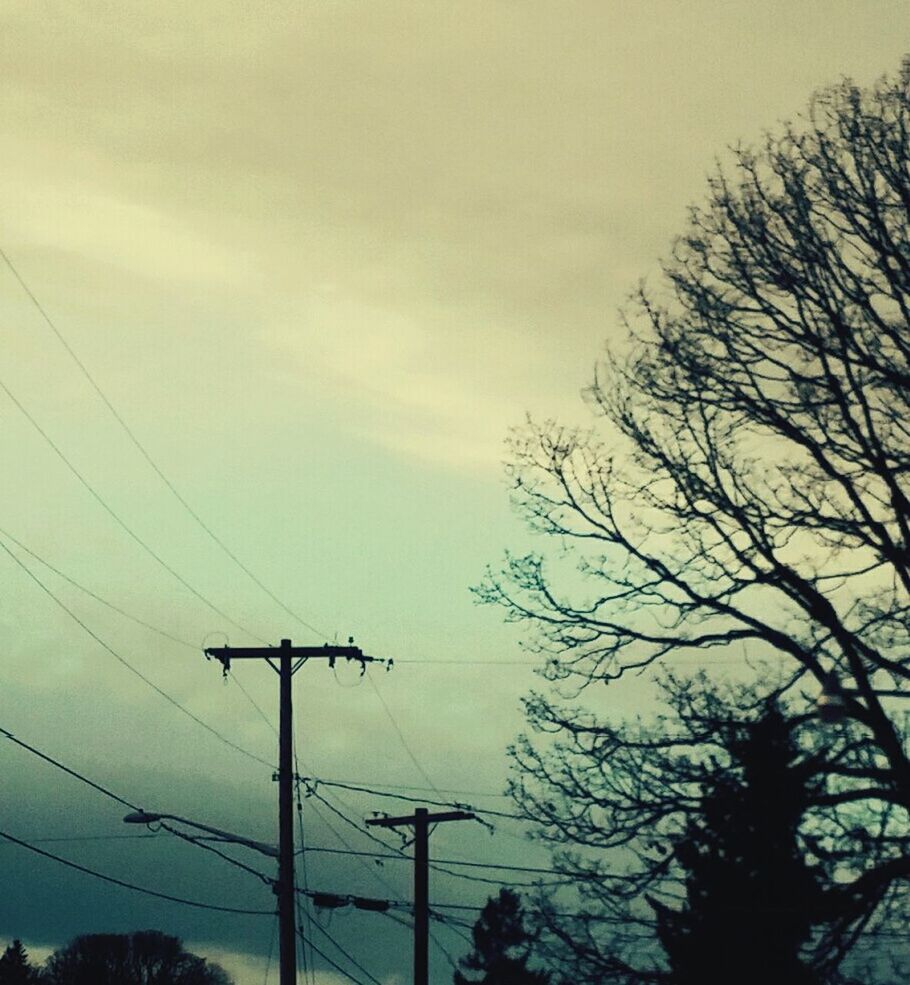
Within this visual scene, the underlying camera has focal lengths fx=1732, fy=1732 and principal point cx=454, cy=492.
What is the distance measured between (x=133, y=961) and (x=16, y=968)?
1556 cm

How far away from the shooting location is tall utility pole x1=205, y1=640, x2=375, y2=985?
90.4 feet

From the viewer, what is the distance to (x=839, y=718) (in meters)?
15.1

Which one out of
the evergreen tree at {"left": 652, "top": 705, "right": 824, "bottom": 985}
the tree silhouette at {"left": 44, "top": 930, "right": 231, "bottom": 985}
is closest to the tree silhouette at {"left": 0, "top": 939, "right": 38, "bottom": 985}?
the tree silhouette at {"left": 44, "top": 930, "right": 231, "bottom": 985}

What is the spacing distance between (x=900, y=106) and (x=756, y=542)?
14.3 ft

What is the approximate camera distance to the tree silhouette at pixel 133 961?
103m

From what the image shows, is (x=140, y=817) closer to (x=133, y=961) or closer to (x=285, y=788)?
(x=285, y=788)

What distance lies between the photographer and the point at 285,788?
91.6 feet

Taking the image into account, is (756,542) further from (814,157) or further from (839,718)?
(814,157)

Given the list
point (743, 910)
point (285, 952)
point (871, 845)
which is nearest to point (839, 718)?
point (871, 845)

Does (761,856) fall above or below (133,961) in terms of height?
below

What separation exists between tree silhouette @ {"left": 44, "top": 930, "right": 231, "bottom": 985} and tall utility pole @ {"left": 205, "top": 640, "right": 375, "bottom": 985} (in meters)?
77.5

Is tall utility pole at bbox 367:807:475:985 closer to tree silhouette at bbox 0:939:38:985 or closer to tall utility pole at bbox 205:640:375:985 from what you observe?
tall utility pole at bbox 205:640:375:985

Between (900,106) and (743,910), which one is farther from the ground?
(900,106)

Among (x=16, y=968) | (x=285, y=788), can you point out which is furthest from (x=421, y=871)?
(x=16, y=968)
